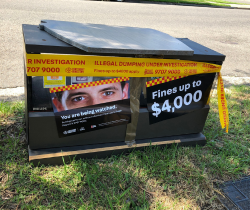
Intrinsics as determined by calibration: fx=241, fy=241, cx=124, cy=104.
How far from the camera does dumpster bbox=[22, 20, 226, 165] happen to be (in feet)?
5.67

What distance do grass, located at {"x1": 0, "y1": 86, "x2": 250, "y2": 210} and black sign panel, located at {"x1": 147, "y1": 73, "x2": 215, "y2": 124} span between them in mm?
371

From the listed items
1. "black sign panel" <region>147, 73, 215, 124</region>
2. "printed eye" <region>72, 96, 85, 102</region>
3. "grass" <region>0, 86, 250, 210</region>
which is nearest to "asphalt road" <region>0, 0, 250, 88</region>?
"grass" <region>0, 86, 250, 210</region>

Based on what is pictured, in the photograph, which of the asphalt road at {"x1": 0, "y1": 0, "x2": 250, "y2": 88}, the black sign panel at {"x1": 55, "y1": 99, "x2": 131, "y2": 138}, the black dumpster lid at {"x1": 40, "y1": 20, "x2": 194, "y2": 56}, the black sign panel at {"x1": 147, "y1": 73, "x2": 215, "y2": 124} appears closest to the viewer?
the black dumpster lid at {"x1": 40, "y1": 20, "x2": 194, "y2": 56}

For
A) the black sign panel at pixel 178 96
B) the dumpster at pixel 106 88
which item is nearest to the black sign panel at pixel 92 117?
the dumpster at pixel 106 88

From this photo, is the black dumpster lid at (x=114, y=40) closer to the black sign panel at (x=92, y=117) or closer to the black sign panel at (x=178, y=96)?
the black sign panel at (x=178, y=96)

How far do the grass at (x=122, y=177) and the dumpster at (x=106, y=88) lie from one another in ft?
0.41

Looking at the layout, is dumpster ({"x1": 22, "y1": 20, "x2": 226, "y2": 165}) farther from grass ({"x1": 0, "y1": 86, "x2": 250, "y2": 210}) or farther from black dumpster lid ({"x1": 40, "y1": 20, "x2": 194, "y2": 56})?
grass ({"x1": 0, "y1": 86, "x2": 250, "y2": 210})

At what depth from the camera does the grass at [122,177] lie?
1815mm

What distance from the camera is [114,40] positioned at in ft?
5.98

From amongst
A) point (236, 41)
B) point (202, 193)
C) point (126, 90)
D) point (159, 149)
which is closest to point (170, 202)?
point (202, 193)

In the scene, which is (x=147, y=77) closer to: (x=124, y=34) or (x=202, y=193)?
(x=124, y=34)

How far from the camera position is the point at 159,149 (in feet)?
7.85

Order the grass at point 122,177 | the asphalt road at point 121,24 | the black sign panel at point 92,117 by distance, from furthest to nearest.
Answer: the asphalt road at point 121,24, the black sign panel at point 92,117, the grass at point 122,177

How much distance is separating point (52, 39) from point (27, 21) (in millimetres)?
5155
